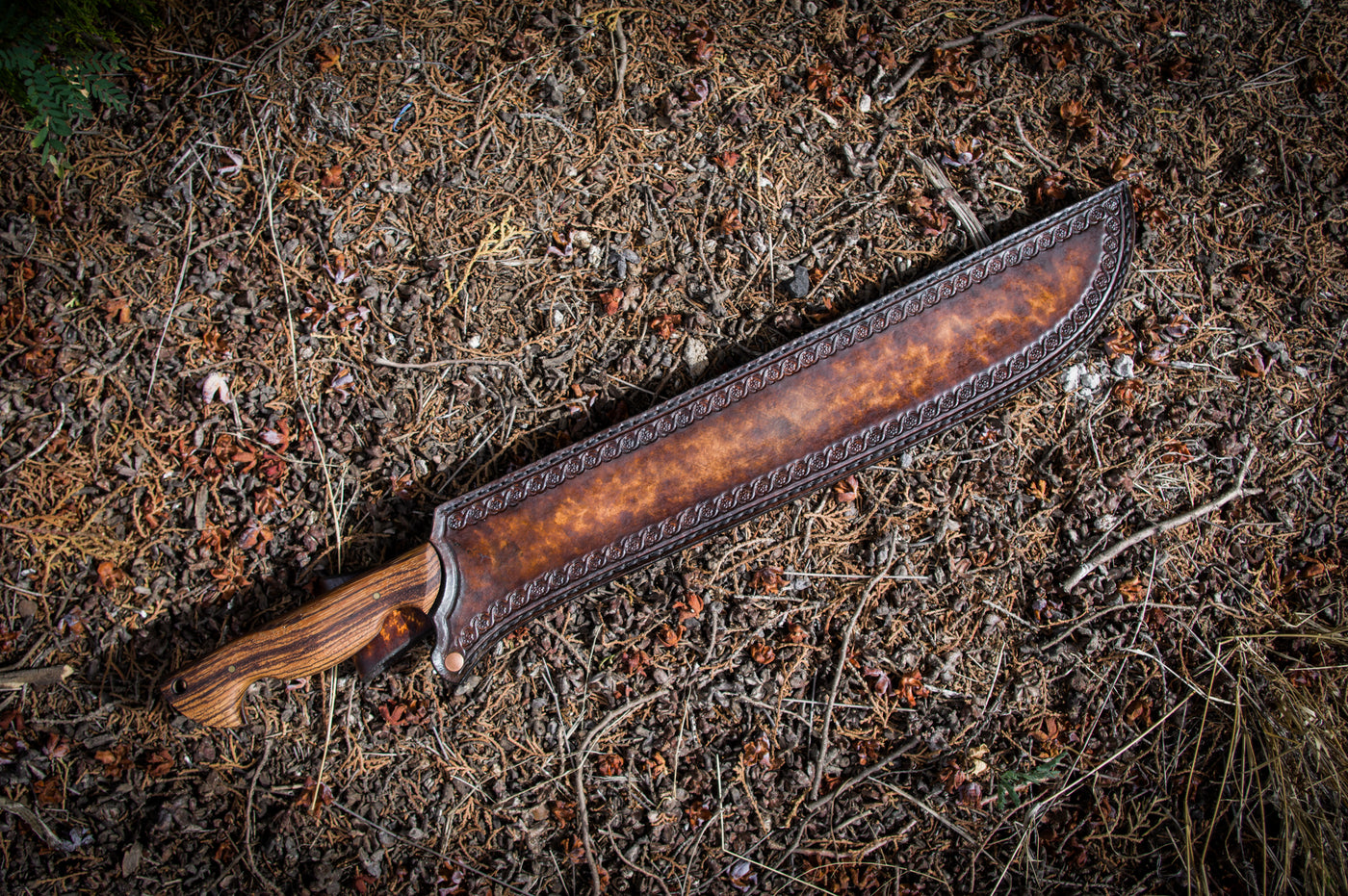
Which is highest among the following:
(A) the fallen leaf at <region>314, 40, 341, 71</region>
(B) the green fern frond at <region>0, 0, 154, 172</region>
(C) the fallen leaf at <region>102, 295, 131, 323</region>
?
(B) the green fern frond at <region>0, 0, 154, 172</region>

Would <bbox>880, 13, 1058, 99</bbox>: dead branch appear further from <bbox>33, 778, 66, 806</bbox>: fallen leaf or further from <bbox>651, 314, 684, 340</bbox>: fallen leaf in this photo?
<bbox>33, 778, 66, 806</bbox>: fallen leaf

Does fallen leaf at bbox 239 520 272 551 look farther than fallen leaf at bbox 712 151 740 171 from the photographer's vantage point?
No

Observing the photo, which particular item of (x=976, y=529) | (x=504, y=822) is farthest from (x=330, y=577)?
(x=976, y=529)

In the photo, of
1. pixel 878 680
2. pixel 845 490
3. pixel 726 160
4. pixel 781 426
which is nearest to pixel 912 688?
pixel 878 680

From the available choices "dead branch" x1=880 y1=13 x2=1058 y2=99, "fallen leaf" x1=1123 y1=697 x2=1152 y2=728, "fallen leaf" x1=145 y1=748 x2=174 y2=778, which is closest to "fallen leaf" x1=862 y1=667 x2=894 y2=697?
"fallen leaf" x1=1123 y1=697 x2=1152 y2=728

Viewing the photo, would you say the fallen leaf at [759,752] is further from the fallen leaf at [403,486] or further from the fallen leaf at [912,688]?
the fallen leaf at [403,486]

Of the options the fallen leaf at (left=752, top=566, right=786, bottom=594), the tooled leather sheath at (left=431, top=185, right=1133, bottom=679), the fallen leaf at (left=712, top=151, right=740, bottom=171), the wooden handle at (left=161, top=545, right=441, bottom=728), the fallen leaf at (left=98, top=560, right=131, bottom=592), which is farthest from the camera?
the fallen leaf at (left=712, top=151, right=740, bottom=171)

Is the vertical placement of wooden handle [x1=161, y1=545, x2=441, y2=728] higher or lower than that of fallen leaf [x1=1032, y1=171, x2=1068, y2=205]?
lower

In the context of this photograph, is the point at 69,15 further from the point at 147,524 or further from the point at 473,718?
the point at 473,718

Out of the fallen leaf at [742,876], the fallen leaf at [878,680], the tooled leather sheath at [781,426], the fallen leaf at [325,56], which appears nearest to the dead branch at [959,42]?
the tooled leather sheath at [781,426]
